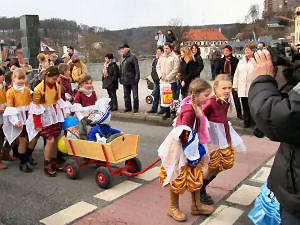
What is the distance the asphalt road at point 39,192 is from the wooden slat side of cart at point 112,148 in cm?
44

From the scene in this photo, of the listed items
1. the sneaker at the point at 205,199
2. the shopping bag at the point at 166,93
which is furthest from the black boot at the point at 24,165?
the shopping bag at the point at 166,93

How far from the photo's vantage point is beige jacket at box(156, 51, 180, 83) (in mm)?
8617

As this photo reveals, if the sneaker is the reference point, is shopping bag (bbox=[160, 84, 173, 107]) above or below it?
above

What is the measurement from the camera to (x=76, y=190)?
181 inches

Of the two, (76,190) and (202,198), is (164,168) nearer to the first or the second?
(202,198)

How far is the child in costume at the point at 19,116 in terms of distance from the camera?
17.3 feet

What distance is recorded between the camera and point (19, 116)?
5.45 m

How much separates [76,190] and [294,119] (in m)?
3.70

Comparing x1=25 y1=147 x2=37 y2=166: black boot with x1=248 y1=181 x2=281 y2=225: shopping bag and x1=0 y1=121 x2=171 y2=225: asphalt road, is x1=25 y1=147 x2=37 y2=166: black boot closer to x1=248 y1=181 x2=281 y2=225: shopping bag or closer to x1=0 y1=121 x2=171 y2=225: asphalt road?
x1=0 y1=121 x2=171 y2=225: asphalt road

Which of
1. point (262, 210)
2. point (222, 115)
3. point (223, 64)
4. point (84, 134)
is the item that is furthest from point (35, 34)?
point (262, 210)

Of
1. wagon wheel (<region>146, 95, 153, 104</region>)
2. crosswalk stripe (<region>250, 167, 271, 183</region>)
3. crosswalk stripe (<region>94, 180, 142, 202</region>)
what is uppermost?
wagon wheel (<region>146, 95, 153, 104</region>)

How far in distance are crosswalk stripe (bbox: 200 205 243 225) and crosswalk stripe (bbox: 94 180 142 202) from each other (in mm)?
1300

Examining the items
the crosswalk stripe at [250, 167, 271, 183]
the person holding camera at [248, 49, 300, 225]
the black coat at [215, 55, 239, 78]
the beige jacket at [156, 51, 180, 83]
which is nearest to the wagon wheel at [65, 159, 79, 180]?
the crosswalk stripe at [250, 167, 271, 183]

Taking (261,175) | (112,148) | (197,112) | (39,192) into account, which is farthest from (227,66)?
(39,192)
